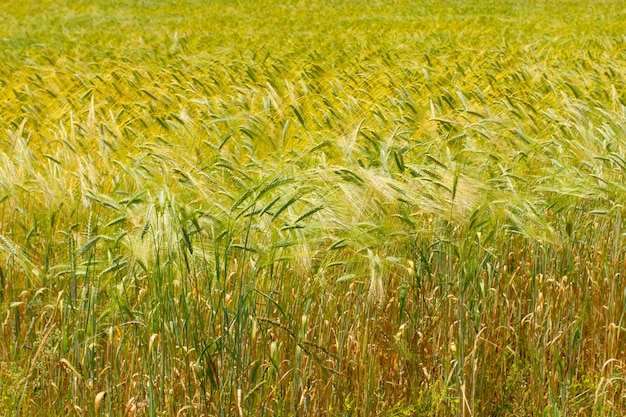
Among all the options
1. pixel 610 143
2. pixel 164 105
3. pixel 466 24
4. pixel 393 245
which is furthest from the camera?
pixel 466 24

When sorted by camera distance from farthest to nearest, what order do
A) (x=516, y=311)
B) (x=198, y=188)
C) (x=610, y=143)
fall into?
(x=610, y=143) → (x=516, y=311) → (x=198, y=188)

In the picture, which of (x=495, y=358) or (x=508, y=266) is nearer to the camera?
(x=495, y=358)

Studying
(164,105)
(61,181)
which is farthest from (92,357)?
(164,105)

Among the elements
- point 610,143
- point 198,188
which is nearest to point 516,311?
point 610,143

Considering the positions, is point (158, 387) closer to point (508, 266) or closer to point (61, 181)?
point (61, 181)

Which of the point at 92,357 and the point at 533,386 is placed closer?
the point at 92,357

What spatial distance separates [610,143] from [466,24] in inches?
446

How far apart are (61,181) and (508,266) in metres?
1.50

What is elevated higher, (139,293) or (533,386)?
(139,293)

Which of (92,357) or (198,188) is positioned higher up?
(198,188)

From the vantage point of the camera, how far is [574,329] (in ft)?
9.18

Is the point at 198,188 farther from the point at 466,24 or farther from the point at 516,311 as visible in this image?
the point at 466,24

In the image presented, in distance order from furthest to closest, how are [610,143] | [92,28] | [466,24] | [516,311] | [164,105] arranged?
1. [92,28]
2. [466,24]
3. [164,105]
4. [610,143]
5. [516,311]

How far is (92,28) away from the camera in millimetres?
15344
